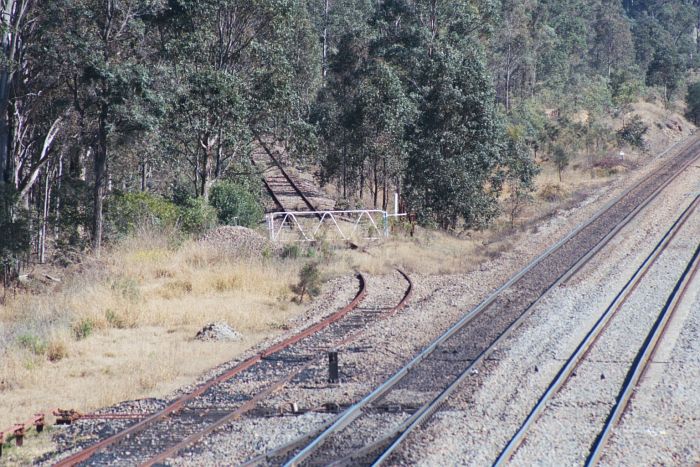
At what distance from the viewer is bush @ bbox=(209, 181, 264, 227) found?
97.0ft

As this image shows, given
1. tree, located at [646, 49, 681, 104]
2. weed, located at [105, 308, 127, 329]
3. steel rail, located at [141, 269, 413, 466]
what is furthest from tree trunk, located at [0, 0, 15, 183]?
tree, located at [646, 49, 681, 104]

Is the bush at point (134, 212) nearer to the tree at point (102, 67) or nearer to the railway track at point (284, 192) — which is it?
the tree at point (102, 67)

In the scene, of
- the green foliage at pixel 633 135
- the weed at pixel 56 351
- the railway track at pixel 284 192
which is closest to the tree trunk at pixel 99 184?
the railway track at pixel 284 192

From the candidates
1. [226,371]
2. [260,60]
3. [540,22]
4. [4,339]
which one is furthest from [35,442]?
[540,22]

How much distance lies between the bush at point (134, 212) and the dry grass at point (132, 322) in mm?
3511

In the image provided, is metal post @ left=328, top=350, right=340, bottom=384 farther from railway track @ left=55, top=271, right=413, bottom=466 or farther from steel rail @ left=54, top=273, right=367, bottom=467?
steel rail @ left=54, top=273, right=367, bottom=467

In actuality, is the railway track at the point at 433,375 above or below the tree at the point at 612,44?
below

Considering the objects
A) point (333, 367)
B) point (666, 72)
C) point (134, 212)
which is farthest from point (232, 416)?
point (666, 72)

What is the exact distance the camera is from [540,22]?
258 ft

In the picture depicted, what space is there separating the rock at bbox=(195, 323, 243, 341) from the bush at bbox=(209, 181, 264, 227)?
13714 mm

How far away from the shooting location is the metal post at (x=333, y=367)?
1172cm

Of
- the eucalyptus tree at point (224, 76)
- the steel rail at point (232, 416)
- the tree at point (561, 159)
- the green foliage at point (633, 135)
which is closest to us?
the steel rail at point (232, 416)

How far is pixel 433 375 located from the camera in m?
12.0

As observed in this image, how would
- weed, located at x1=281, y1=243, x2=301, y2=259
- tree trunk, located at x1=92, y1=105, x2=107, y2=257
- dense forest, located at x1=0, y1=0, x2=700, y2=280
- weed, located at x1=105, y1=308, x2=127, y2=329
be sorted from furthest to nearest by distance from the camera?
tree trunk, located at x1=92, y1=105, x2=107, y2=257 → dense forest, located at x1=0, y1=0, x2=700, y2=280 → weed, located at x1=281, y1=243, x2=301, y2=259 → weed, located at x1=105, y1=308, x2=127, y2=329
